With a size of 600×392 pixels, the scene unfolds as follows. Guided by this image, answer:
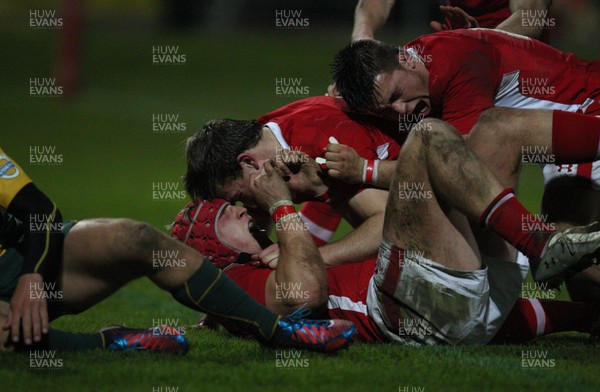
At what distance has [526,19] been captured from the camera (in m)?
6.90

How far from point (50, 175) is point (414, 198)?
9676 mm

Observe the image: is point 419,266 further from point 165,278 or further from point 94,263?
point 94,263

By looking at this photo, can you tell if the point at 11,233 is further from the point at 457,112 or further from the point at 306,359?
the point at 457,112

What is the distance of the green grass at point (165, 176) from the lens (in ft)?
14.6

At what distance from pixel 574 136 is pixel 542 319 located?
103cm

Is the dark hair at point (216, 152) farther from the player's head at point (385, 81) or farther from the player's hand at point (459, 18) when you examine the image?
the player's hand at point (459, 18)

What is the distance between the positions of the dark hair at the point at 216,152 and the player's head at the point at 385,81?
2.16 feet

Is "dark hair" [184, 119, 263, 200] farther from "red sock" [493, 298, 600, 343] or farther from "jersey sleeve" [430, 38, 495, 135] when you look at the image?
"red sock" [493, 298, 600, 343]

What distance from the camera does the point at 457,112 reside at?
18.7ft

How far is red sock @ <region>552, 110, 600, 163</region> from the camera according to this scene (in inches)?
201

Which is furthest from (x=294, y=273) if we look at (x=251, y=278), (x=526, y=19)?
(x=526, y=19)

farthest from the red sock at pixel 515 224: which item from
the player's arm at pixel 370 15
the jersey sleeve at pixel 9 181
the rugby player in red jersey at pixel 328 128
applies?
the player's arm at pixel 370 15

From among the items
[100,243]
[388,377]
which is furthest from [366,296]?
[100,243]

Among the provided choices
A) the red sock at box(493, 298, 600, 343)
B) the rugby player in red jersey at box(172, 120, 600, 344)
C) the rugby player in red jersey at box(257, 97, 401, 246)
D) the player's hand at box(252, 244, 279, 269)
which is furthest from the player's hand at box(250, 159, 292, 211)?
the red sock at box(493, 298, 600, 343)
